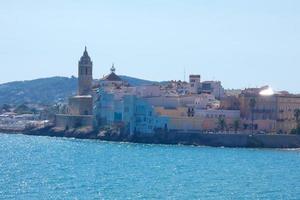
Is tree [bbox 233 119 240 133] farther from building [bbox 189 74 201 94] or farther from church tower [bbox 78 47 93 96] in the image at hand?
church tower [bbox 78 47 93 96]

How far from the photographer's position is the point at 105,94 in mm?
79875

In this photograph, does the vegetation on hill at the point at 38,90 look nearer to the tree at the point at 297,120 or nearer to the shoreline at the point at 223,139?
the shoreline at the point at 223,139

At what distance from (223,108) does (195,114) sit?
2.57m

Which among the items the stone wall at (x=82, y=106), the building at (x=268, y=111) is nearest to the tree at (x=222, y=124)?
the building at (x=268, y=111)

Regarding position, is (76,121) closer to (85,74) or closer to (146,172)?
→ (85,74)

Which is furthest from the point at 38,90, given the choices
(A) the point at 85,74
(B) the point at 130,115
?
(B) the point at 130,115

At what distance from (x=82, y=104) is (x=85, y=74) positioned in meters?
5.77

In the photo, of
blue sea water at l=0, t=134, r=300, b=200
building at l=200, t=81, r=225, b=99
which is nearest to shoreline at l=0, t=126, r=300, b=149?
blue sea water at l=0, t=134, r=300, b=200

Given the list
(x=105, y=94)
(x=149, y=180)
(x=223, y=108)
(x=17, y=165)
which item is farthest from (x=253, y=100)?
(x=149, y=180)

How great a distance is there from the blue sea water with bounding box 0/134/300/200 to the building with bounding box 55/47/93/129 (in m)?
14.1

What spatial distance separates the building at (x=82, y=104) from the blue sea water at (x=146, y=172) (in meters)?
14.1

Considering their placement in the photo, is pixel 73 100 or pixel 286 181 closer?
pixel 286 181

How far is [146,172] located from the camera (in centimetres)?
4481

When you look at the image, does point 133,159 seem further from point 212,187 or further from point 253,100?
point 253,100
